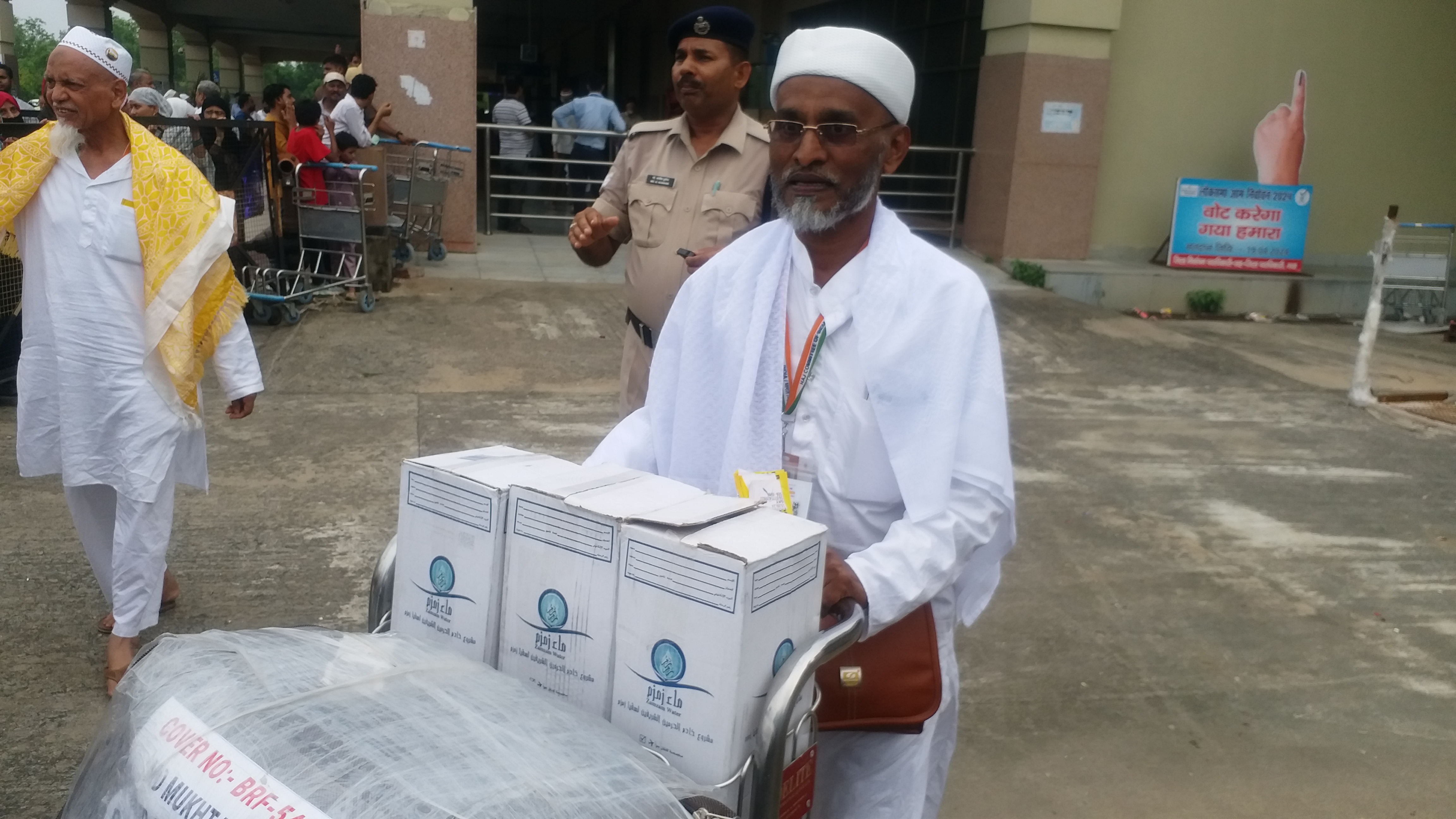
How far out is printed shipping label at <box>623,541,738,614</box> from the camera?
152cm

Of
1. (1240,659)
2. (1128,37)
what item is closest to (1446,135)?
(1128,37)

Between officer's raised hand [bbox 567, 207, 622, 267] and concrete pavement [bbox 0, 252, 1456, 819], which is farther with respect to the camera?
concrete pavement [bbox 0, 252, 1456, 819]

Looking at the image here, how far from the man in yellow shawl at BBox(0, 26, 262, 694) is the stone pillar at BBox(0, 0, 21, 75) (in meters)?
16.7

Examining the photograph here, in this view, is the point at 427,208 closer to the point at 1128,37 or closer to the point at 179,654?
the point at 1128,37

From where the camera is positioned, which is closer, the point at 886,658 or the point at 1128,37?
the point at 886,658

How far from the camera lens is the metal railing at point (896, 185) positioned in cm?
1264

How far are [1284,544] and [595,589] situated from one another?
14.8ft

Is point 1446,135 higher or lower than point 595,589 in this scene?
higher

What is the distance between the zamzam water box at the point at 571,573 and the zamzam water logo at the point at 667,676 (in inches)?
3.0

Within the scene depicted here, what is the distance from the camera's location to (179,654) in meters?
1.58

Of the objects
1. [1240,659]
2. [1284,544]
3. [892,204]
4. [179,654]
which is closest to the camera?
[179,654]

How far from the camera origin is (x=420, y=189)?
10.4 meters

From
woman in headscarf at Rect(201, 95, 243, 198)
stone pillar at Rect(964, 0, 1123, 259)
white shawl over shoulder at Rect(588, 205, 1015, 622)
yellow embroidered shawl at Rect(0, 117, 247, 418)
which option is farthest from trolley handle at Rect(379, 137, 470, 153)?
white shawl over shoulder at Rect(588, 205, 1015, 622)

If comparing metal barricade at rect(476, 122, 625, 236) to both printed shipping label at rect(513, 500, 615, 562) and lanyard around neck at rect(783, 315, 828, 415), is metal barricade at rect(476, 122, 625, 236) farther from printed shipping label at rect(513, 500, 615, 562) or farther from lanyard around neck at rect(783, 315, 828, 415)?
printed shipping label at rect(513, 500, 615, 562)
